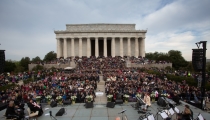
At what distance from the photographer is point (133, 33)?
59.9m

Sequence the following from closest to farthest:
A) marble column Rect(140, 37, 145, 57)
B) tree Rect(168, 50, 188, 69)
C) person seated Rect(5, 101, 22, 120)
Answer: person seated Rect(5, 101, 22, 120)
tree Rect(168, 50, 188, 69)
marble column Rect(140, 37, 145, 57)

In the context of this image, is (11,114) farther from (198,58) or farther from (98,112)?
(198,58)

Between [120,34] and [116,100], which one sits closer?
[116,100]

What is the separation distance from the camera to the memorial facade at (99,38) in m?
58.7

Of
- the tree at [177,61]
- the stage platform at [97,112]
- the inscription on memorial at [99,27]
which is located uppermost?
the inscription on memorial at [99,27]

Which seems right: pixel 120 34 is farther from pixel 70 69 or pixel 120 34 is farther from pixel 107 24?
pixel 70 69

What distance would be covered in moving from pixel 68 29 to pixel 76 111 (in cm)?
5560

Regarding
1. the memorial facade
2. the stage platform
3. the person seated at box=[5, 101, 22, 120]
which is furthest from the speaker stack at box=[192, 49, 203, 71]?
the memorial facade

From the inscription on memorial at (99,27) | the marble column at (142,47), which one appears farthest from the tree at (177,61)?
the inscription on memorial at (99,27)

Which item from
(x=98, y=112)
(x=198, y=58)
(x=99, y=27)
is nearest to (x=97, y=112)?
(x=98, y=112)

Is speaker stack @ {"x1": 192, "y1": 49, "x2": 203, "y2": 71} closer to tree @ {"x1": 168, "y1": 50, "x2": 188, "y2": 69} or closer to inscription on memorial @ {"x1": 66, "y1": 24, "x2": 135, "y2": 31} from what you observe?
inscription on memorial @ {"x1": 66, "y1": 24, "x2": 135, "y2": 31}

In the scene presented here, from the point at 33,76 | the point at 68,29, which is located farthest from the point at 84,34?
the point at 33,76

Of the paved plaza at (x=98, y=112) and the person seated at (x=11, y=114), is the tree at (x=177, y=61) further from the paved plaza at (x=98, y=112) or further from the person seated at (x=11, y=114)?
the person seated at (x=11, y=114)

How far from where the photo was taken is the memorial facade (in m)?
58.7
